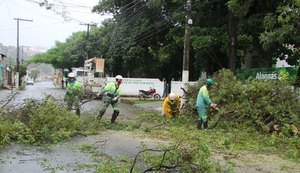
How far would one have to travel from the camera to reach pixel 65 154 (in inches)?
381

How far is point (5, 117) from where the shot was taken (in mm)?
12602

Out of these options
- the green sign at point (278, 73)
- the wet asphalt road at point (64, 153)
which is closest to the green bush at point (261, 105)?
the wet asphalt road at point (64, 153)

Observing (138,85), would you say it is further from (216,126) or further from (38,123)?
(38,123)

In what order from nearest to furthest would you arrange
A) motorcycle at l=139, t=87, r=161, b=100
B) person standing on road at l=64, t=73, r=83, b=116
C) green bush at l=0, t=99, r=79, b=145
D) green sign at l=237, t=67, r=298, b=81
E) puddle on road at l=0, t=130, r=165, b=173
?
puddle on road at l=0, t=130, r=165, b=173, green bush at l=0, t=99, r=79, b=145, person standing on road at l=64, t=73, r=83, b=116, green sign at l=237, t=67, r=298, b=81, motorcycle at l=139, t=87, r=161, b=100

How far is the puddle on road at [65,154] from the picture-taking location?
27.1 feet

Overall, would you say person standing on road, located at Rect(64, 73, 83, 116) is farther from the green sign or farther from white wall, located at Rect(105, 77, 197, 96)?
white wall, located at Rect(105, 77, 197, 96)

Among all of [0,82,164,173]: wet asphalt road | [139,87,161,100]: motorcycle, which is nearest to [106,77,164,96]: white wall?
[139,87,161,100]: motorcycle

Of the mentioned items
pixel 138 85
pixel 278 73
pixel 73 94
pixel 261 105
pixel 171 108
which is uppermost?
pixel 278 73

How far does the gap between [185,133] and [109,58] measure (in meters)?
33.1

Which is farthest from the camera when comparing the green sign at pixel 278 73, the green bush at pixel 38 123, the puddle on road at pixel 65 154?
the green sign at pixel 278 73

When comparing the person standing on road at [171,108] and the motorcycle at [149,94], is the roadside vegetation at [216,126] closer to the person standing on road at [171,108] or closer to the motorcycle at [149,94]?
the person standing on road at [171,108]

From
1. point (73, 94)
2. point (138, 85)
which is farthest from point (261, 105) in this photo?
point (138, 85)

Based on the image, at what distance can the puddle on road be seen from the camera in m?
8.26

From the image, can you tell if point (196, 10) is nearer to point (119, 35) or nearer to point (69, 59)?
point (119, 35)
